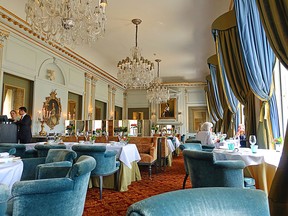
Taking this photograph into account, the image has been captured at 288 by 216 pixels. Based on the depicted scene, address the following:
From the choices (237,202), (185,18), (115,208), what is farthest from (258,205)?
(185,18)

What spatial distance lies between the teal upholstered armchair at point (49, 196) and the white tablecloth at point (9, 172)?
0.18 m

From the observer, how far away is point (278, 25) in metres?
2.14

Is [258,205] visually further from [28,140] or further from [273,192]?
[28,140]

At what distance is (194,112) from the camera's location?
1477 centimetres

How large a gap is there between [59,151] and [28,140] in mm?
3403

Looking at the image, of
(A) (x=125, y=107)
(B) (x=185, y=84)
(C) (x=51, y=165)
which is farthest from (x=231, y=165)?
(A) (x=125, y=107)

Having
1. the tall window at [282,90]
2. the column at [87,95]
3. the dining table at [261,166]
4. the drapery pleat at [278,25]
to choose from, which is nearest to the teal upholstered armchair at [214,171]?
the dining table at [261,166]

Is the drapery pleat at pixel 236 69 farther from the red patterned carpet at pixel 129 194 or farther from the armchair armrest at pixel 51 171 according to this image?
the armchair armrest at pixel 51 171

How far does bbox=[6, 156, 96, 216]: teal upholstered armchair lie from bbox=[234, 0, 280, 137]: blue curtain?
3101mm

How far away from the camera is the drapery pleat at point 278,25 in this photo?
2.06m

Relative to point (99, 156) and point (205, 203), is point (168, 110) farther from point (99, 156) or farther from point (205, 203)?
point (205, 203)

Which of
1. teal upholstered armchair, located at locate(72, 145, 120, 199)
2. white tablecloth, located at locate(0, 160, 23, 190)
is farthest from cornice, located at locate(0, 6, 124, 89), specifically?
white tablecloth, located at locate(0, 160, 23, 190)

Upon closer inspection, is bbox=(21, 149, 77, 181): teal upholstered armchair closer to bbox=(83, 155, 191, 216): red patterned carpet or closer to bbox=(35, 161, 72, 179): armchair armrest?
bbox=(35, 161, 72, 179): armchair armrest

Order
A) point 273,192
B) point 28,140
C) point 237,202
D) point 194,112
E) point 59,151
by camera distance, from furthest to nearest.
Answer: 1. point 194,112
2. point 28,140
3. point 59,151
4. point 273,192
5. point 237,202
